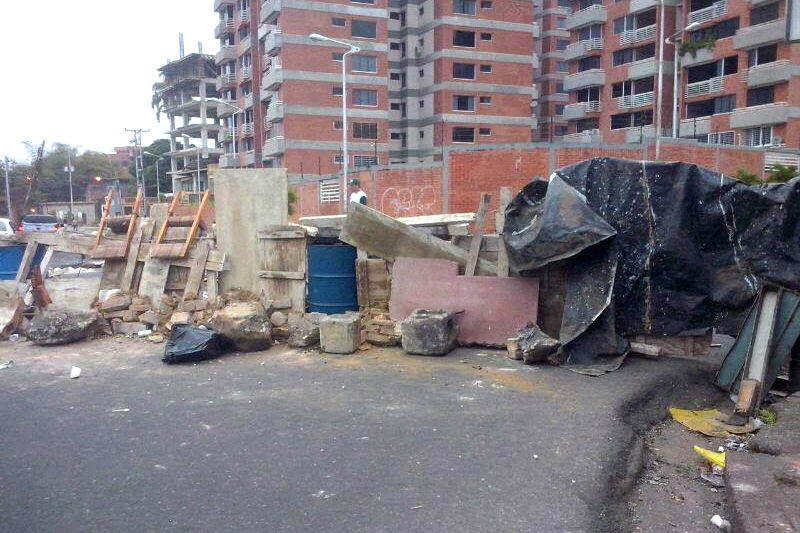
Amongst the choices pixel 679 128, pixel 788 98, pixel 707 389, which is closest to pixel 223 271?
pixel 707 389

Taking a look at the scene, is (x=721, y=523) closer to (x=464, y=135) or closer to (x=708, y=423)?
(x=708, y=423)

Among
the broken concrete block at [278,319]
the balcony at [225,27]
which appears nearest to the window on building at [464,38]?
the balcony at [225,27]

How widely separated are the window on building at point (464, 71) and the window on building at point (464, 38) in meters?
1.75

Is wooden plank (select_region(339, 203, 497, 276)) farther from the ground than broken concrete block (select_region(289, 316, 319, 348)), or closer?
farther from the ground

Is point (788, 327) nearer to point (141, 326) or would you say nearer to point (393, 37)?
point (141, 326)

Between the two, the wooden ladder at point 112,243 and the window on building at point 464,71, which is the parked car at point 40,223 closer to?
the wooden ladder at point 112,243

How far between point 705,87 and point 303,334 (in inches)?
1629

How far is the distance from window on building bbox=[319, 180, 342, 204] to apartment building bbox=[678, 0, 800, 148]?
2523 centimetres

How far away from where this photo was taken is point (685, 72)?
43.0 metres

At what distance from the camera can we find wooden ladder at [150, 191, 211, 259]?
34.8ft

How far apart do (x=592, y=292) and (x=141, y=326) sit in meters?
7.41

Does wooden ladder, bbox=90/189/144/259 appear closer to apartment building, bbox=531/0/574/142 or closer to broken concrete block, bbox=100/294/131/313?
broken concrete block, bbox=100/294/131/313

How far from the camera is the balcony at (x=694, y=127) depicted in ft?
134

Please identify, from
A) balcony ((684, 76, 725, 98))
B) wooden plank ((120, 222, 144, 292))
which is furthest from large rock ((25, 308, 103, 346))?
balcony ((684, 76, 725, 98))
